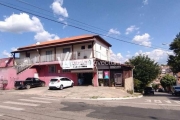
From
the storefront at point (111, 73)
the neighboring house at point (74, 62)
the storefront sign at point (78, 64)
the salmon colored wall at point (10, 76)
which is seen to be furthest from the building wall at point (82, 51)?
the salmon colored wall at point (10, 76)

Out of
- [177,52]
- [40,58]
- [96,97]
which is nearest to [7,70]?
[40,58]

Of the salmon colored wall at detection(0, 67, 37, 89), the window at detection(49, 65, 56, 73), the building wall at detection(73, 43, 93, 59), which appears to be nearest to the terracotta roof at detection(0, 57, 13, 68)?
the salmon colored wall at detection(0, 67, 37, 89)

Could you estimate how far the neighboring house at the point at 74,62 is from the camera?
27.3 m

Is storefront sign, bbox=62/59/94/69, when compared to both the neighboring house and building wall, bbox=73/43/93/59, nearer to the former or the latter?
the neighboring house

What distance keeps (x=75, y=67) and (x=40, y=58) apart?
7880mm

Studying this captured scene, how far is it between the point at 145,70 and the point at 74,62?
54.4ft

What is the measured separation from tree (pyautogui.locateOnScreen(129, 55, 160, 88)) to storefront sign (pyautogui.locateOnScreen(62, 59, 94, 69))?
14.6 meters

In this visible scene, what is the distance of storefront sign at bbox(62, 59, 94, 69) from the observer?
26414 mm

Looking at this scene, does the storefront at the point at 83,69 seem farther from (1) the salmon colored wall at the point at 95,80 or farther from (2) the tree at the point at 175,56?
(2) the tree at the point at 175,56

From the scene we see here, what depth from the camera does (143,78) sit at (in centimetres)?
3759

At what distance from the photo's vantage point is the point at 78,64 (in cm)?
2736

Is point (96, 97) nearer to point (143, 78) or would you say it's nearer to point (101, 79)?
point (101, 79)

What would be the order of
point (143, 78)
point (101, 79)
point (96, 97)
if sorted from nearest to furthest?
point (96, 97)
point (101, 79)
point (143, 78)

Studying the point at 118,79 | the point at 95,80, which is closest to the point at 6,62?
the point at 95,80
